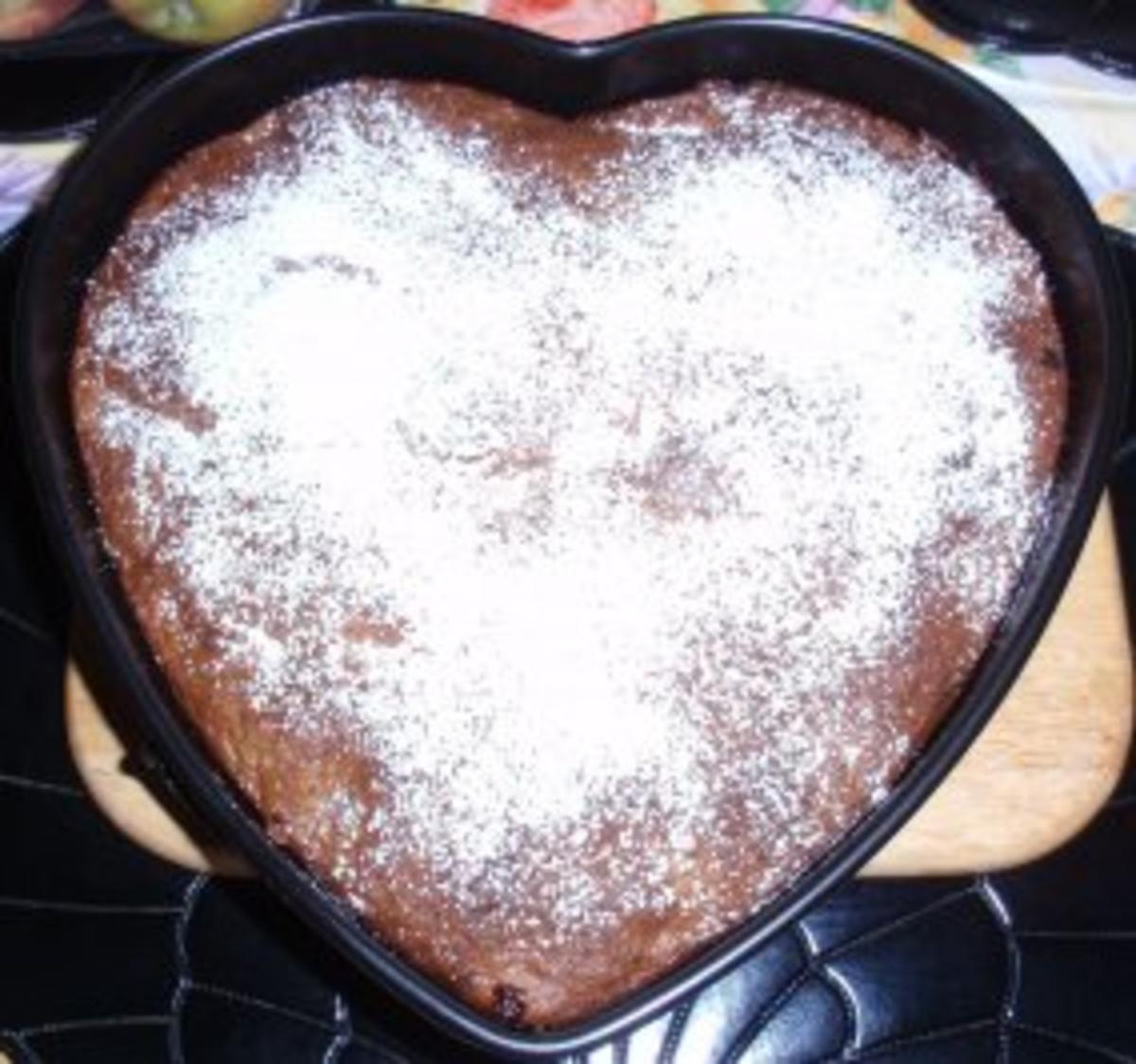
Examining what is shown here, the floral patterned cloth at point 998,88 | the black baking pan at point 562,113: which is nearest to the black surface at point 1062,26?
the floral patterned cloth at point 998,88

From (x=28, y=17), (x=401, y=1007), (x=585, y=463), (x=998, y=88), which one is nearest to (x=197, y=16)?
(x=28, y=17)

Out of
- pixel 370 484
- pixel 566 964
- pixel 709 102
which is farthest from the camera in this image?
pixel 709 102

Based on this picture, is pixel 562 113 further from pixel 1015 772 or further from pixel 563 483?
pixel 1015 772

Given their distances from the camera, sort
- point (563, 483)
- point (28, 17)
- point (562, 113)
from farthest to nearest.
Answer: point (28, 17)
point (562, 113)
point (563, 483)

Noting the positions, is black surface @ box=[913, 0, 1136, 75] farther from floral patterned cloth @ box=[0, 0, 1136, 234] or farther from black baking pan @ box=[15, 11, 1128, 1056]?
black baking pan @ box=[15, 11, 1128, 1056]

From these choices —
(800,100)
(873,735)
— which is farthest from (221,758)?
(800,100)

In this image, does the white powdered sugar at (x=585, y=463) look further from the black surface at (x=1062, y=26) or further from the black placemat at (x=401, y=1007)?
the black surface at (x=1062, y=26)

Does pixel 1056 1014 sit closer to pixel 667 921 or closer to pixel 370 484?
pixel 667 921
